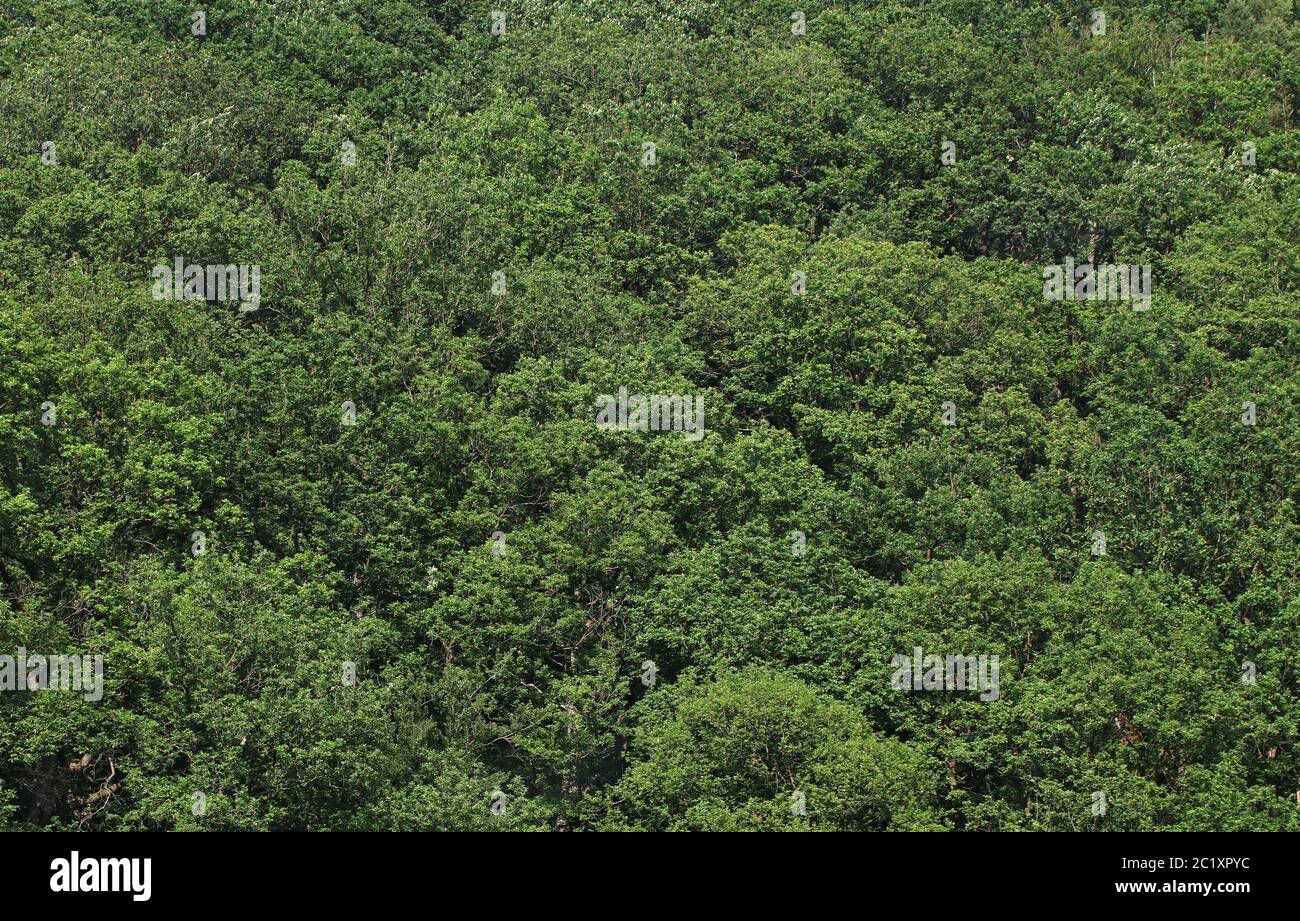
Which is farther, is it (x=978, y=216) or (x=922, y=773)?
(x=978, y=216)

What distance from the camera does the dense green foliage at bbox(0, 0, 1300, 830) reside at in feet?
213

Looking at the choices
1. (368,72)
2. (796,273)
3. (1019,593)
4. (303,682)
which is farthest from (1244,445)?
(368,72)

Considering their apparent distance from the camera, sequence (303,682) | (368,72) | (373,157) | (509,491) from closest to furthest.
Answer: (303,682) → (509,491) → (373,157) → (368,72)

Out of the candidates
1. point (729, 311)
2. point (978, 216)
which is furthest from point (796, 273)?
point (978, 216)

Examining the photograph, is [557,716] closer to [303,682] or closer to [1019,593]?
[303,682]

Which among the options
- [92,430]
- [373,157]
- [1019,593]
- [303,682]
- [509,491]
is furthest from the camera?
[373,157]

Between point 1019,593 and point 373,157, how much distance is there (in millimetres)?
46454

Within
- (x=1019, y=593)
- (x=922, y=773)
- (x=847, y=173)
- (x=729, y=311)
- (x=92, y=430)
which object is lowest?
(x=922, y=773)

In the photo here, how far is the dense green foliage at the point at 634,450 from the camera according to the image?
6488 centimetres

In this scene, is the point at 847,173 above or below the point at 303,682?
above

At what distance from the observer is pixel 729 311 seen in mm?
94562

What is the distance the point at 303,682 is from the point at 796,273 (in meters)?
36.9

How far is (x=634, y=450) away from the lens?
80188 mm

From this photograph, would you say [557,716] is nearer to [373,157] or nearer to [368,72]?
[373,157]
